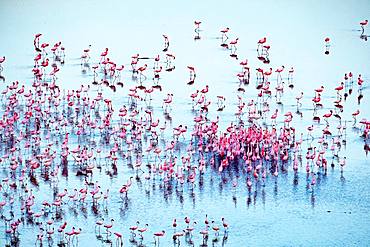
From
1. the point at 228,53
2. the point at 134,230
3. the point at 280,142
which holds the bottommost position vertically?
the point at 134,230

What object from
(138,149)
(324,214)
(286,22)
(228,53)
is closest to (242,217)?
(324,214)

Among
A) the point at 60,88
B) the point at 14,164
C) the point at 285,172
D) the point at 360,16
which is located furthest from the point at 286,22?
the point at 14,164

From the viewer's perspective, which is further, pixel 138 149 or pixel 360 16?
pixel 360 16

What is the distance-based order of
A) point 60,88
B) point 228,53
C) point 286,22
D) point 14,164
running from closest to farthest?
point 14,164 → point 60,88 → point 228,53 → point 286,22

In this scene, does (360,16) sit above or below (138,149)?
above

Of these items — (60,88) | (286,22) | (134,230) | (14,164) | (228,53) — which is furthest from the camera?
(286,22)

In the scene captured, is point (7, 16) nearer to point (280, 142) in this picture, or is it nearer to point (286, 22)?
point (286, 22)
